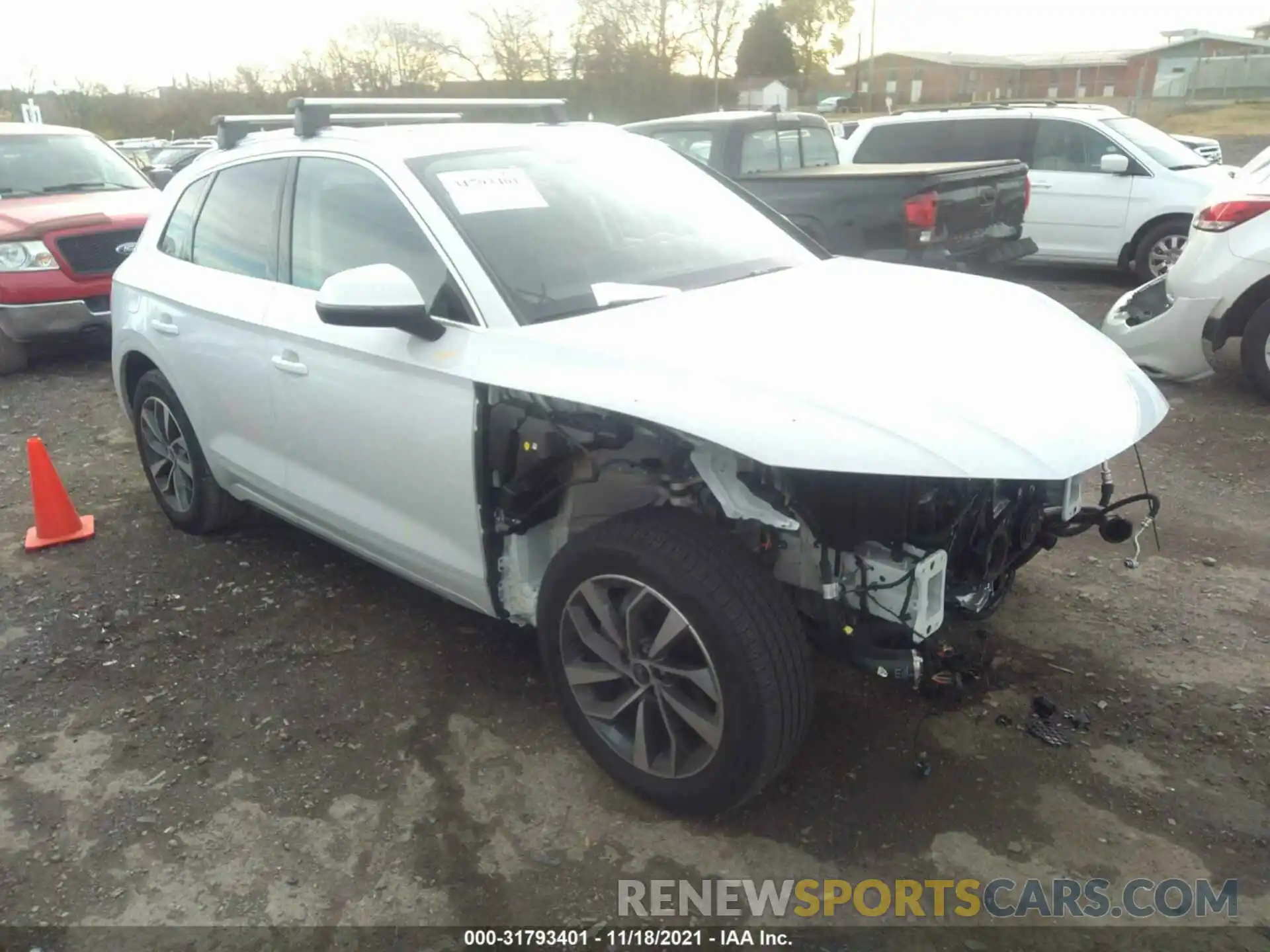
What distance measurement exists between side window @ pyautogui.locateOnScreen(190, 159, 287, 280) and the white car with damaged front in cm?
3

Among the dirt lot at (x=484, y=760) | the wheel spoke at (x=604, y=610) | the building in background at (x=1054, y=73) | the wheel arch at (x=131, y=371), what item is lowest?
the dirt lot at (x=484, y=760)

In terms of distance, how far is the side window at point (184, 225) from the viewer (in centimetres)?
433

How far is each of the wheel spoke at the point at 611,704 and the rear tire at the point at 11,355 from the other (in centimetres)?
713

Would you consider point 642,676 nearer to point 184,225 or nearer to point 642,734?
point 642,734

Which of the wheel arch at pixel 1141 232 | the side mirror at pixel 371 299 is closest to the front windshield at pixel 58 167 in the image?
the side mirror at pixel 371 299

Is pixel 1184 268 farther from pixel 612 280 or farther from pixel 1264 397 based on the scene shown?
pixel 612 280

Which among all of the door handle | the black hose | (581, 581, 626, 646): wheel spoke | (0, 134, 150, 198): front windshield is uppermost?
(0, 134, 150, 198): front windshield

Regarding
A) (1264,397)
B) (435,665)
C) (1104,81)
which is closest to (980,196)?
(1264,397)

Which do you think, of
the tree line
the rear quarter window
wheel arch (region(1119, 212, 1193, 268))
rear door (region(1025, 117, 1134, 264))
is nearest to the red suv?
the rear quarter window

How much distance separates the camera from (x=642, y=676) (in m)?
2.77

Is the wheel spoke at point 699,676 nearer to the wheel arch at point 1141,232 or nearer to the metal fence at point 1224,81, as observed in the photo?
the wheel arch at point 1141,232

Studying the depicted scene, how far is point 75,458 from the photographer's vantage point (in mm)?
6129

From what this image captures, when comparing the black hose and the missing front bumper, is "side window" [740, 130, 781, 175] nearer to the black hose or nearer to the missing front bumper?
the missing front bumper

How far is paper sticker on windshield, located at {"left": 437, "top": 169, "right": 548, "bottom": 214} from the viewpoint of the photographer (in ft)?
10.3
